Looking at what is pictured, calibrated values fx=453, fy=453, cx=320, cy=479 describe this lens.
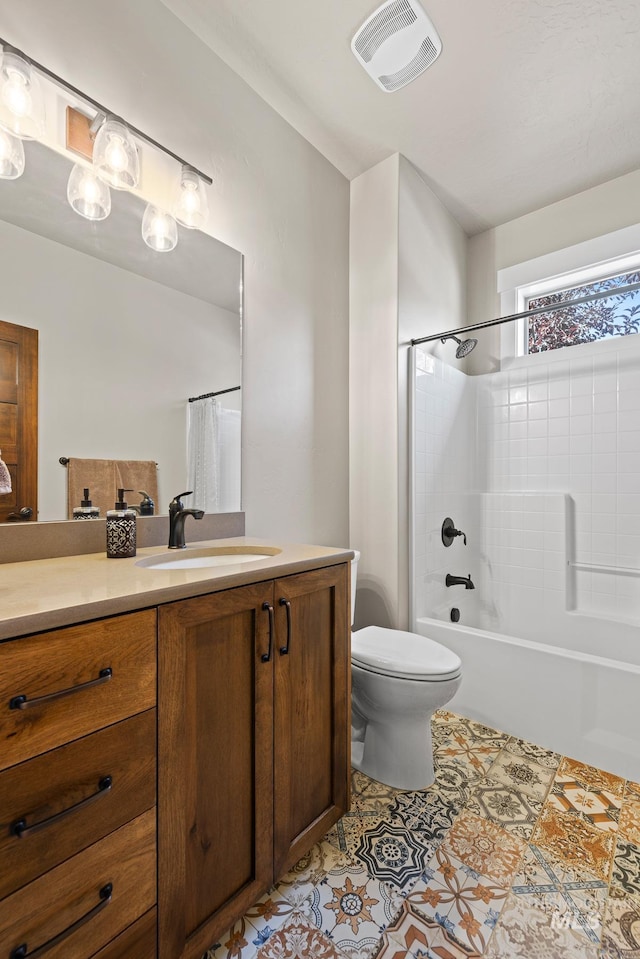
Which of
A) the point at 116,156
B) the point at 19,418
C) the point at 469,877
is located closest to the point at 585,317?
the point at 116,156

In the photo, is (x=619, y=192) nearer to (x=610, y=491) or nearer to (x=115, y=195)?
(x=610, y=491)

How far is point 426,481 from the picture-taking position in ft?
7.68

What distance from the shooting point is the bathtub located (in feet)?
5.42

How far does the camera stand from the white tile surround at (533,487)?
7.57 ft

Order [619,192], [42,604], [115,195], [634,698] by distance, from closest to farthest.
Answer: [42,604] → [115,195] → [634,698] → [619,192]

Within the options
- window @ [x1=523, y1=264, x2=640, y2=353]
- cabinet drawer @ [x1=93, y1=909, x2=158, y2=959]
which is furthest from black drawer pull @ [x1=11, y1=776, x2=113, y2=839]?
window @ [x1=523, y1=264, x2=640, y2=353]

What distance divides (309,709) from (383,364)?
1586 millimetres

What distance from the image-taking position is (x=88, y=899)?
2.47ft

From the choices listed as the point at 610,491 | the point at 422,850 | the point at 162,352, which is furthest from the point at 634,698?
the point at 162,352

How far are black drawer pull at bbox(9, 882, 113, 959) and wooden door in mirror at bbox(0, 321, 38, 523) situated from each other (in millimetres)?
837

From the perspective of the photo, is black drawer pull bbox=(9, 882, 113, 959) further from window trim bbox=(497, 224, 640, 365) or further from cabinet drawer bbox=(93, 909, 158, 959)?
window trim bbox=(497, 224, 640, 365)

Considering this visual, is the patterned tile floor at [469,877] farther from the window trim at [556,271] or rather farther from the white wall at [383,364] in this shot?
the window trim at [556,271]

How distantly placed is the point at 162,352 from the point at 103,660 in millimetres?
1046

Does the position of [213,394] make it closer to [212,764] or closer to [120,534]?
[120,534]
